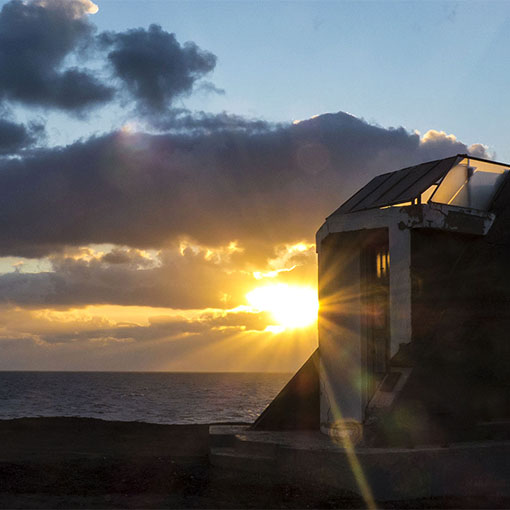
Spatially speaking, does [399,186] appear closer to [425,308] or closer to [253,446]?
[425,308]

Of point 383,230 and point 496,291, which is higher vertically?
point 383,230

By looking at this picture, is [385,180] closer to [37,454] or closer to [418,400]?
[418,400]

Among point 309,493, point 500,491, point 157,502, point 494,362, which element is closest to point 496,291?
point 494,362

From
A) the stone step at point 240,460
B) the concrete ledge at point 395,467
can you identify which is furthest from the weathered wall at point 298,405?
the concrete ledge at point 395,467

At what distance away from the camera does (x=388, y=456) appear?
1230 cm

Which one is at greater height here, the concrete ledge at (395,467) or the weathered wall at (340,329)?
the weathered wall at (340,329)

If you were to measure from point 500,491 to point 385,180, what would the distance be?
27.9 ft

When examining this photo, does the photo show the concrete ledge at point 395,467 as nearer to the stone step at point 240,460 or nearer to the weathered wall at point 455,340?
the stone step at point 240,460

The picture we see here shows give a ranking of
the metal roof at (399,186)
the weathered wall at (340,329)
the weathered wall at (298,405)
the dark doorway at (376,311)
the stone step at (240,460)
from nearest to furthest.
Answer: the stone step at (240,460)
the metal roof at (399,186)
the dark doorway at (376,311)
the weathered wall at (340,329)
the weathered wall at (298,405)

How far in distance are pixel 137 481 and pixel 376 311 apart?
261 inches

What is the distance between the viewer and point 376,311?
16.3 m

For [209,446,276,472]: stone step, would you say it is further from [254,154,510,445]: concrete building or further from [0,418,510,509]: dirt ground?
[254,154,510,445]: concrete building

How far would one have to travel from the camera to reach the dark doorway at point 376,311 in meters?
16.0

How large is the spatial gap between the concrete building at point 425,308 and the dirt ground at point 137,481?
1.78m
